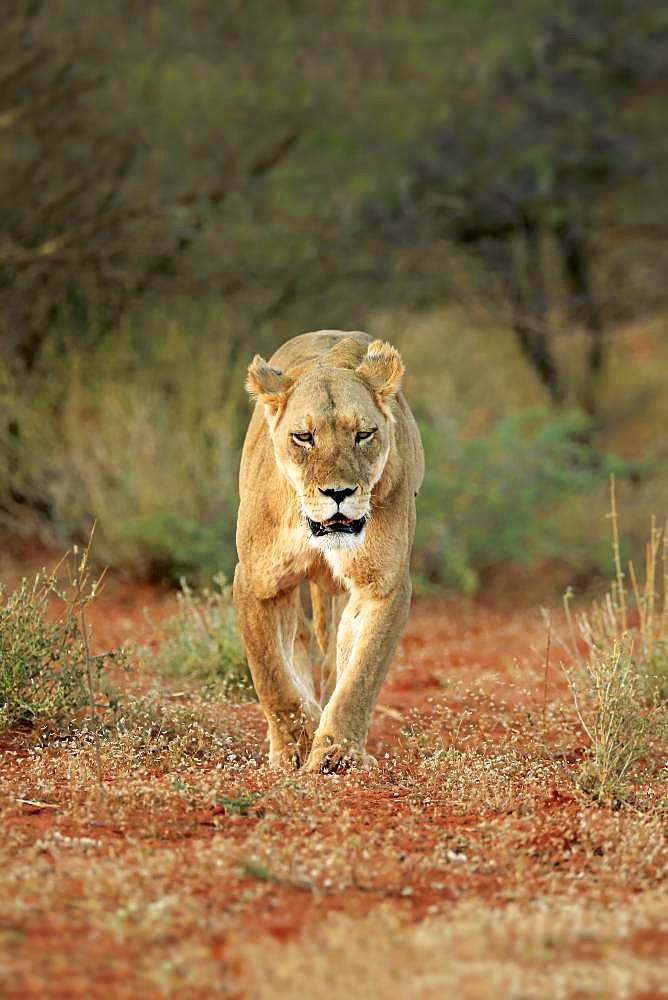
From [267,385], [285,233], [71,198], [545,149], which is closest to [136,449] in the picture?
[71,198]

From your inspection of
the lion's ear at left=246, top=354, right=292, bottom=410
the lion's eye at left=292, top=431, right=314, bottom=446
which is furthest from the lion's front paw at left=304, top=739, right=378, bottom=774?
the lion's ear at left=246, top=354, right=292, bottom=410

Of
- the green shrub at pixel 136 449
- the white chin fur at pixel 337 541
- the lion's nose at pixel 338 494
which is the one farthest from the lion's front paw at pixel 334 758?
the green shrub at pixel 136 449

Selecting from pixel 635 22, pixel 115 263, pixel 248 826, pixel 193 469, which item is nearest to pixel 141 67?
pixel 115 263

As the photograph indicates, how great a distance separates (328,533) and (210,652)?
7.65 feet

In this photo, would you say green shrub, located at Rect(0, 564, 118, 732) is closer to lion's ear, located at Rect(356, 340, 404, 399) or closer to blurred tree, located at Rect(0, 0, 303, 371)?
lion's ear, located at Rect(356, 340, 404, 399)

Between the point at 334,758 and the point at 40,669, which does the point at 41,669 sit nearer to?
the point at 40,669

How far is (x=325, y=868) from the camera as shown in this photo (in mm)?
3910

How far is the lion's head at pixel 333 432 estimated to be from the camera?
5.10 metres

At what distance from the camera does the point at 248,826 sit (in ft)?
14.5

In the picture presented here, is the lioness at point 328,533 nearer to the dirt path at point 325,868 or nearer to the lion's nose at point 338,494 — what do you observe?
the lion's nose at point 338,494

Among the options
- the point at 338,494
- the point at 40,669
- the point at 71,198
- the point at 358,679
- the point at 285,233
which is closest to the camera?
the point at 338,494

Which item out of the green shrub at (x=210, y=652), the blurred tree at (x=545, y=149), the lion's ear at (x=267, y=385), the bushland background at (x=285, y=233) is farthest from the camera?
the blurred tree at (x=545, y=149)

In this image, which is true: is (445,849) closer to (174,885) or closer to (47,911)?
(174,885)

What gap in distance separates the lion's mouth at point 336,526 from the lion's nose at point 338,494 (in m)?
0.05
